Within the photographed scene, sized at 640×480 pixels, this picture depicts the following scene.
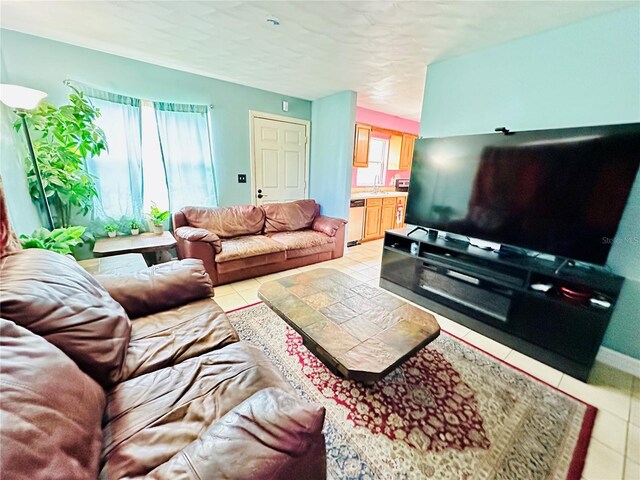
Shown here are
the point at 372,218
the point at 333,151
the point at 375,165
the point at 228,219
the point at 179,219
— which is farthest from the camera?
the point at 375,165

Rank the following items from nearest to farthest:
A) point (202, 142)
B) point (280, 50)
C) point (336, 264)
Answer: point (280, 50) < point (202, 142) < point (336, 264)

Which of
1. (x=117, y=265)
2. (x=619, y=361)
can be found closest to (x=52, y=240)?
(x=117, y=265)

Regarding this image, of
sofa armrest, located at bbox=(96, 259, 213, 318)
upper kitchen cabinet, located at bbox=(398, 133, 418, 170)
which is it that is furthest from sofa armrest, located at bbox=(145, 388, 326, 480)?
upper kitchen cabinet, located at bbox=(398, 133, 418, 170)

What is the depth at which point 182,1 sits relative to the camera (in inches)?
68.7

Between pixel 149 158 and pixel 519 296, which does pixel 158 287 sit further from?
pixel 519 296

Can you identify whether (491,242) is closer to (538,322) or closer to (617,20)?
(538,322)

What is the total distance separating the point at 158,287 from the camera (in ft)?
5.16

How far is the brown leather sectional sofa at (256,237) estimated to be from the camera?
279 cm

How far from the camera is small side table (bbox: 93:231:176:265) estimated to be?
8.28 ft

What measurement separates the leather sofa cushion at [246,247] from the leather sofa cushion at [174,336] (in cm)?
121

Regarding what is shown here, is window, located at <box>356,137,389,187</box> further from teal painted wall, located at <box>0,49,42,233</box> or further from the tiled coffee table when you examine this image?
teal painted wall, located at <box>0,49,42,233</box>

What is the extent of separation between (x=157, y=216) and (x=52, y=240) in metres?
1.28

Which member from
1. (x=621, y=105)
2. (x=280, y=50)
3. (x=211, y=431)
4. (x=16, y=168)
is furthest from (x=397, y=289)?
(x=16, y=168)

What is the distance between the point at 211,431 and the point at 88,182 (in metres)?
2.81
